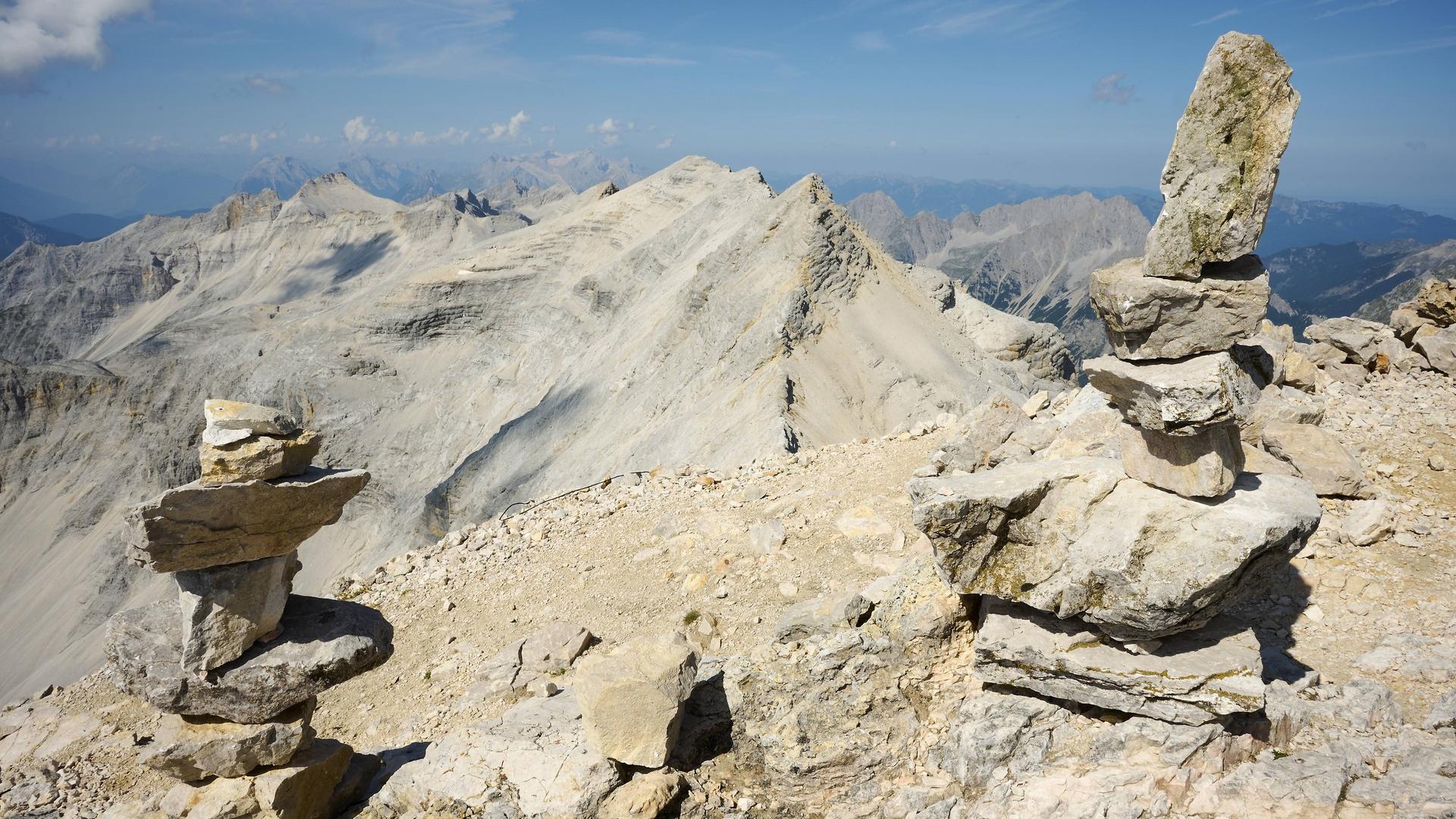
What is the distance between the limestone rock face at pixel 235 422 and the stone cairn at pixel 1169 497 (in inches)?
299

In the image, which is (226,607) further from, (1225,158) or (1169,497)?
(1225,158)

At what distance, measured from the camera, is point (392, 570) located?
17.0 metres

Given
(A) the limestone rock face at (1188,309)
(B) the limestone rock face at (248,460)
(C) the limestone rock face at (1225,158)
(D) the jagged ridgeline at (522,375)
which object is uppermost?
(C) the limestone rock face at (1225,158)

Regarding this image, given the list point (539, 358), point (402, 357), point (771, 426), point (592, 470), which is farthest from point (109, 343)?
point (771, 426)

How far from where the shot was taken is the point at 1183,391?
7.16 metres

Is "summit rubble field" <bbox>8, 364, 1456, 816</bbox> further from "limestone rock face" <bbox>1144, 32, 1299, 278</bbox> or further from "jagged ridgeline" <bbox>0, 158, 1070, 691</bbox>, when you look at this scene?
"jagged ridgeline" <bbox>0, 158, 1070, 691</bbox>

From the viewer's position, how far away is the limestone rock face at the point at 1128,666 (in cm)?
767

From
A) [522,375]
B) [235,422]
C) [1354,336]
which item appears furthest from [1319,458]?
[522,375]

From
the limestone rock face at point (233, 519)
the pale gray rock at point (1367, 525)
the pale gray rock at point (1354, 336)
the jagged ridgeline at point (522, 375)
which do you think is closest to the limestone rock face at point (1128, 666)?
the pale gray rock at point (1367, 525)

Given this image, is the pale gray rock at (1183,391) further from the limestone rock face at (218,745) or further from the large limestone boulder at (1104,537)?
the limestone rock face at (218,745)

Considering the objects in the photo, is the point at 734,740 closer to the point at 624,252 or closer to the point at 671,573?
the point at 671,573

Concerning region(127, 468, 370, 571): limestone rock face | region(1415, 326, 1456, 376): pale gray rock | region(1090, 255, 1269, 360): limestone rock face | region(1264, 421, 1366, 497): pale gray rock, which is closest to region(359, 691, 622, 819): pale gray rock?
region(127, 468, 370, 571): limestone rock face

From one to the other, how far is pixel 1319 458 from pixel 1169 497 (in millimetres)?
6447

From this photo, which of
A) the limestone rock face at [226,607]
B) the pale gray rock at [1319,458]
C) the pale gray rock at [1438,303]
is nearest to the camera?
the limestone rock face at [226,607]
